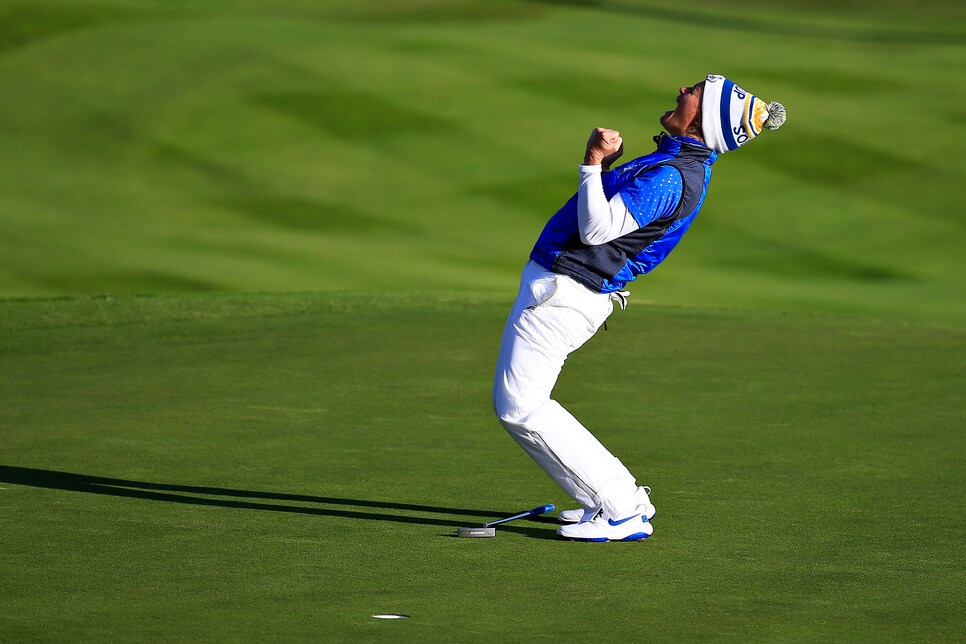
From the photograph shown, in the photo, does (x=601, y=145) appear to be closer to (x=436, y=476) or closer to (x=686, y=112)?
(x=686, y=112)

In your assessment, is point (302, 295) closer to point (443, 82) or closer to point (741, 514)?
point (741, 514)

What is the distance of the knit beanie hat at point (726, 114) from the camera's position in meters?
6.25

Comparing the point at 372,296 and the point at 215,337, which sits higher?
the point at 372,296

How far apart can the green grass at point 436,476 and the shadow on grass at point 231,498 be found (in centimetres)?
2

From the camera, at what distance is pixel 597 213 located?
5910 mm

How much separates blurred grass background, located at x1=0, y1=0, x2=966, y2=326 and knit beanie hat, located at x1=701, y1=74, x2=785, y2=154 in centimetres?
891

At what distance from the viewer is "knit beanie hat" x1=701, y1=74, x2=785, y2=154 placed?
20.5ft

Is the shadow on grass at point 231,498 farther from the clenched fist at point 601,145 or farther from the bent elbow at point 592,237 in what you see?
the clenched fist at point 601,145

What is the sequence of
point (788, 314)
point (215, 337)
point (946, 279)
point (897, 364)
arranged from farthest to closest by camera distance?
1. point (946, 279)
2. point (788, 314)
3. point (215, 337)
4. point (897, 364)

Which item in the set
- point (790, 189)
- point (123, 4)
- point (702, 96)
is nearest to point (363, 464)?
→ point (702, 96)

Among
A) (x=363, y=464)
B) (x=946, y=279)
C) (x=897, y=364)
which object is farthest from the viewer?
(x=946, y=279)

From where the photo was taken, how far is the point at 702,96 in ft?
20.5

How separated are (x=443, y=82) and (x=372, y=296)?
35.5ft

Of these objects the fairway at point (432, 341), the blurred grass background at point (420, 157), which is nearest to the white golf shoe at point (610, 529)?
the fairway at point (432, 341)
